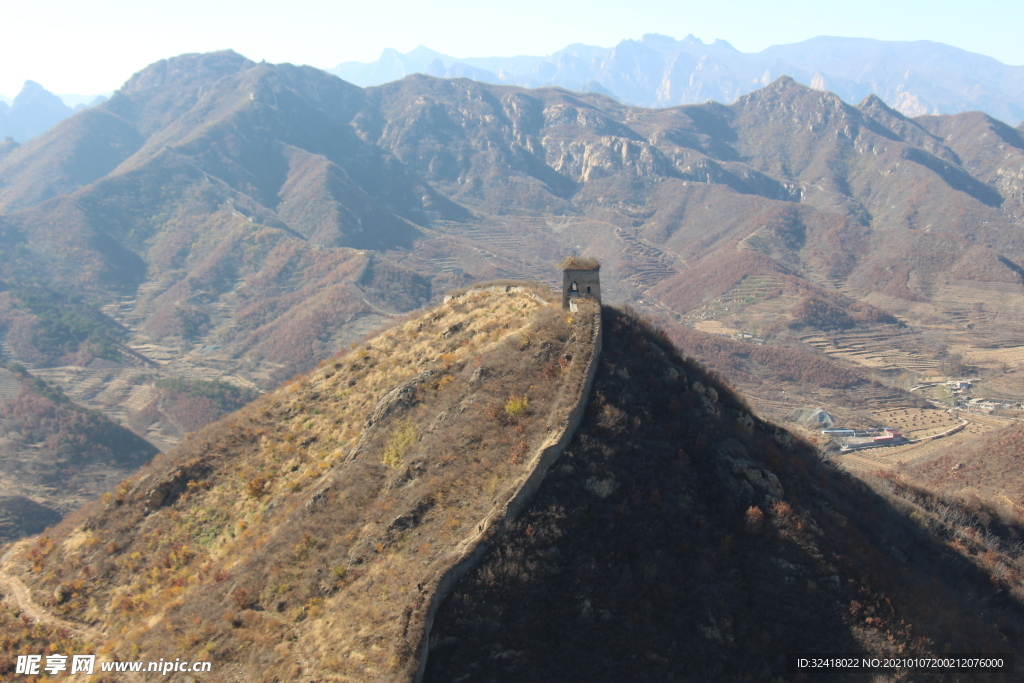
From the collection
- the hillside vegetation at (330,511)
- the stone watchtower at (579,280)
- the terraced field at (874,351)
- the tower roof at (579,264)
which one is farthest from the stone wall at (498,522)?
the terraced field at (874,351)

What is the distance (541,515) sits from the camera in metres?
21.3

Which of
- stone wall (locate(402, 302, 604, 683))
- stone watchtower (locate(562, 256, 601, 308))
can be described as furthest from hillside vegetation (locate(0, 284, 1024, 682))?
stone watchtower (locate(562, 256, 601, 308))

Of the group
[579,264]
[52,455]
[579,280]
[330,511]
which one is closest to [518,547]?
[330,511]

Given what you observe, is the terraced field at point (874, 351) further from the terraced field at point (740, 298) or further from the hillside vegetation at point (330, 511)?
the hillside vegetation at point (330, 511)

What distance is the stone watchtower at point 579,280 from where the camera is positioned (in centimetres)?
3167

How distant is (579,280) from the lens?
3200cm

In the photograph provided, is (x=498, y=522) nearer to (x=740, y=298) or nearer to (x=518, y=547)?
(x=518, y=547)

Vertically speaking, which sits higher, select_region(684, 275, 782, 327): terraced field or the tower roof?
the tower roof

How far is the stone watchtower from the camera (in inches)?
1247

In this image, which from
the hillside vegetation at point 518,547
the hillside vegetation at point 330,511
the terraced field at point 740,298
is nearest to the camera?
the hillside vegetation at point 518,547

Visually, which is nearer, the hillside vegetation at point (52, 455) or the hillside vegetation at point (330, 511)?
the hillside vegetation at point (330, 511)

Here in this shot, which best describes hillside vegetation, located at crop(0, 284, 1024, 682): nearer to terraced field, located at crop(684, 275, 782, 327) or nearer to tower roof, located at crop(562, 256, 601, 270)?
tower roof, located at crop(562, 256, 601, 270)

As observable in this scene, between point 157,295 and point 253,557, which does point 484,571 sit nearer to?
point 253,557

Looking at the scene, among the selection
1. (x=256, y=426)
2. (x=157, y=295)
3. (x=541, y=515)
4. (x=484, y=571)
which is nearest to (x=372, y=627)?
(x=484, y=571)
